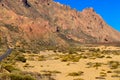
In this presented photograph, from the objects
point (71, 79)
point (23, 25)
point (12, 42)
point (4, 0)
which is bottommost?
point (71, 79)

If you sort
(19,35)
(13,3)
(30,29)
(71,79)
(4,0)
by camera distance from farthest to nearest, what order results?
(13,3) < (4,0) < (30,29) < (19,35) < (71,79)

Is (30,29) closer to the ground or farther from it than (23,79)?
farther from it

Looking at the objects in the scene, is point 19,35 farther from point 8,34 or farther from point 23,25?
point 23,25

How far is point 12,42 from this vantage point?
310 feet

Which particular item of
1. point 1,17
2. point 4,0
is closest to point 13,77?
point 1,17

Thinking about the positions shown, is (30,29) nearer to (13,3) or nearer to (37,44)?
(37,44)

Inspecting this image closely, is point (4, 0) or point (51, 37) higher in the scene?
point (4, 0)

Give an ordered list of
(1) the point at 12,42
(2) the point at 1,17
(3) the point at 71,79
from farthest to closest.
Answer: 1. (2) the point at 1,17
2. (1) the point at 12,42
3. (3) the point at 71,79

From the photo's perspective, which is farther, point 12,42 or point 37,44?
point 37,44

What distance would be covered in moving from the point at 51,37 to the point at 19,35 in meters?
17.5

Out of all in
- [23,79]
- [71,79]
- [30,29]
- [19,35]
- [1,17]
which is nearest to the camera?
[23,79]

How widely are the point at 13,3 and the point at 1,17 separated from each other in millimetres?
66566

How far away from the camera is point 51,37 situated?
118 metres

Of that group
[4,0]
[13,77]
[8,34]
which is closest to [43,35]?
[8,34]
